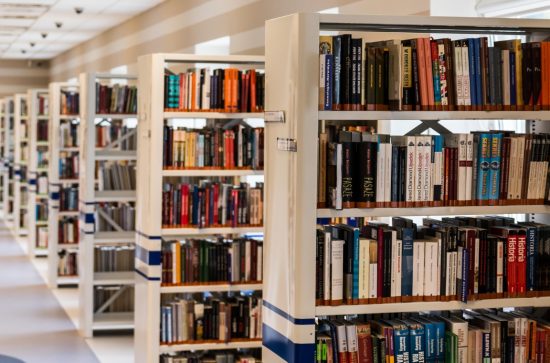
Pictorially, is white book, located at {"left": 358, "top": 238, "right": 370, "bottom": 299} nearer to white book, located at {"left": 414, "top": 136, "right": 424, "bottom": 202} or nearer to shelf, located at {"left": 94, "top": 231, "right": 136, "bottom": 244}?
white book, located at {"left": 414, "top": 136, "right": 424, "bottom": 202}

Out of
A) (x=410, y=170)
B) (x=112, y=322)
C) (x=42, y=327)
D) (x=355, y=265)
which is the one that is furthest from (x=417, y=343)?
(x=42, y=327)

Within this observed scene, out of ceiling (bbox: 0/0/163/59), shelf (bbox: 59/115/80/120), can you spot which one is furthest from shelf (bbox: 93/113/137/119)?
ceiling (bbox: 0/0/163/59)

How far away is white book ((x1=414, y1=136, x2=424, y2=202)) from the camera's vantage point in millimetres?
3936

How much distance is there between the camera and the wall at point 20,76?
2288 cm

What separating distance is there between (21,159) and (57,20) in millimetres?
2283

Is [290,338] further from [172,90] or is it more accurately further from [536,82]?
[172,90]

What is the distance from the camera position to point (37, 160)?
42.3 ft

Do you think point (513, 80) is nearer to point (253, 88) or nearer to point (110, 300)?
point (253, 88)

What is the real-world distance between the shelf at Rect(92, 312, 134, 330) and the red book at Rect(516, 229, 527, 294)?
514 centimetres

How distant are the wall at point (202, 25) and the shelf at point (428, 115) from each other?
1649 mm

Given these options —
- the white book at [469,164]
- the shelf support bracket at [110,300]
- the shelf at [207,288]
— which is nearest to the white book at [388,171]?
the white book at [469,164]

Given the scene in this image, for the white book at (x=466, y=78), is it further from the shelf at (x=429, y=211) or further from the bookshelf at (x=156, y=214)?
the bookshelf at (x=156, y=214)

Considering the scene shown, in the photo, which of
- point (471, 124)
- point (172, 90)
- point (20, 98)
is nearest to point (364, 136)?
point (471, 124)

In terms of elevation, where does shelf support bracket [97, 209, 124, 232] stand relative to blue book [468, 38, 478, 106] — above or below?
below
